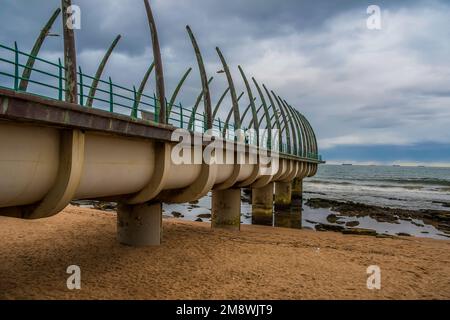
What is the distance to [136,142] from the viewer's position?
985 cm

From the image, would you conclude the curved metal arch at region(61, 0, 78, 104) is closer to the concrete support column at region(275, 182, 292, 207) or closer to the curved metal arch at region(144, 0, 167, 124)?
the curved metal arch at region(144, 0, 167, 124)

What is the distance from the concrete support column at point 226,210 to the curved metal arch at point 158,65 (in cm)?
935

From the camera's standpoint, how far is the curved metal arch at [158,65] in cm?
1136

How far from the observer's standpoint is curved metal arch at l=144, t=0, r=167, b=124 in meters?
11.4

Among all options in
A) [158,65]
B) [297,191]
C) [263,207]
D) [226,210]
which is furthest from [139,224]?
[297,191]

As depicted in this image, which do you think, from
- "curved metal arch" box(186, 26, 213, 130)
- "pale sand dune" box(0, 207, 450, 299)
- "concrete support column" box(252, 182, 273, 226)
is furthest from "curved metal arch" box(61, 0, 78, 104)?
"concrete support column" box(252, 182, 273, 226)

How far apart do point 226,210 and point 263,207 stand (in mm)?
8553

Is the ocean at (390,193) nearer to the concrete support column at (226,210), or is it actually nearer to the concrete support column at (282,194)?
the concrete support column at (282,194)

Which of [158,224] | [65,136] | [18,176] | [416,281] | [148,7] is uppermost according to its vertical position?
[148,7]

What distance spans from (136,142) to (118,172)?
1168 mm

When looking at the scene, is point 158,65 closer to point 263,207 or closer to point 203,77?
point 203,77

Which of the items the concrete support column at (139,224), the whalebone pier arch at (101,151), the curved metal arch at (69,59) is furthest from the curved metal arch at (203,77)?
the curved metal arch at (69,59)
